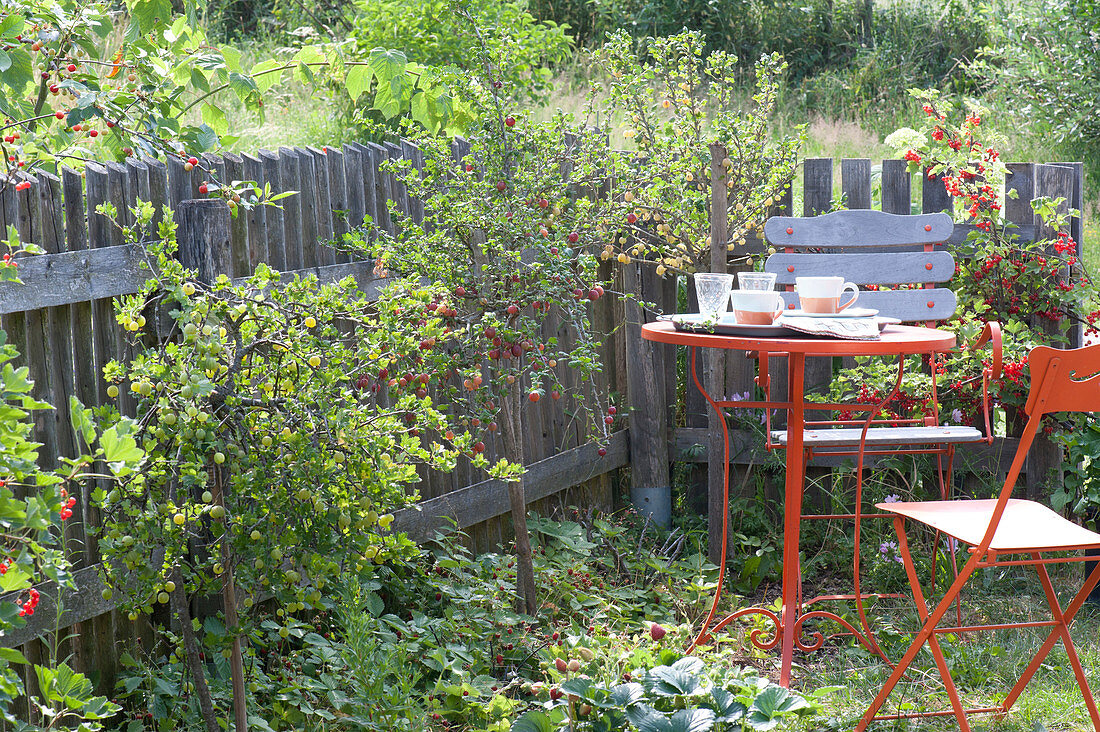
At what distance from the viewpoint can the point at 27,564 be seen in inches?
56.2

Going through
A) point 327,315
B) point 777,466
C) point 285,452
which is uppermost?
point 327,315

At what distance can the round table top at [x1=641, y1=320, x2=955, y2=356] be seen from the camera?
2.44 metres

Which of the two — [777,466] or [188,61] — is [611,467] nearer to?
[777,466]

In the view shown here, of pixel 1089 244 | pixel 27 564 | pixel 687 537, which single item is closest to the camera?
pixel 27 564

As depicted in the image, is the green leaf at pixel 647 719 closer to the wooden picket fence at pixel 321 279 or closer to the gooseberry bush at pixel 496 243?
the gooseberry bush at pixel 496 243

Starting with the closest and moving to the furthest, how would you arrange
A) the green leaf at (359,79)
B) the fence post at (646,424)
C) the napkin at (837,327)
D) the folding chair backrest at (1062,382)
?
the folding chair backrest at (1062,382) < the napkin at (837,327) < the green leaf at (359,79) < the fence post at (646,424)

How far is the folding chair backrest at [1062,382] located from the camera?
2096 mm

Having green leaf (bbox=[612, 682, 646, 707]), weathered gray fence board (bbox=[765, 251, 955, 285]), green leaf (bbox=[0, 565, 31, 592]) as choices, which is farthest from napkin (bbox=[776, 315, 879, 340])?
green leaf (bbox=[0, 565, 31, 592])

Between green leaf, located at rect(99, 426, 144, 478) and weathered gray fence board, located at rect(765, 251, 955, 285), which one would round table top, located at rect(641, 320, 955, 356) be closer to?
weathered gray fence board, located at rect(765, 251, 955, 285)

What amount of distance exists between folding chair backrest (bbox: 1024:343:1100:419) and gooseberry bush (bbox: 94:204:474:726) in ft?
4.42

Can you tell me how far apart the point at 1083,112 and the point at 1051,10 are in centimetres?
126

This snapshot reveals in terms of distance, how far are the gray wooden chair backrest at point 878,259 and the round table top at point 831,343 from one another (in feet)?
3.40

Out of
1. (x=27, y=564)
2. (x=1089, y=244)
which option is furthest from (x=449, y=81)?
(x=1089, y=244)

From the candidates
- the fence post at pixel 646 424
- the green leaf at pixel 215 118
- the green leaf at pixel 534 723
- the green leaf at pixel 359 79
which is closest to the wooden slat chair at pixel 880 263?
the fence post at pixel 646 424
